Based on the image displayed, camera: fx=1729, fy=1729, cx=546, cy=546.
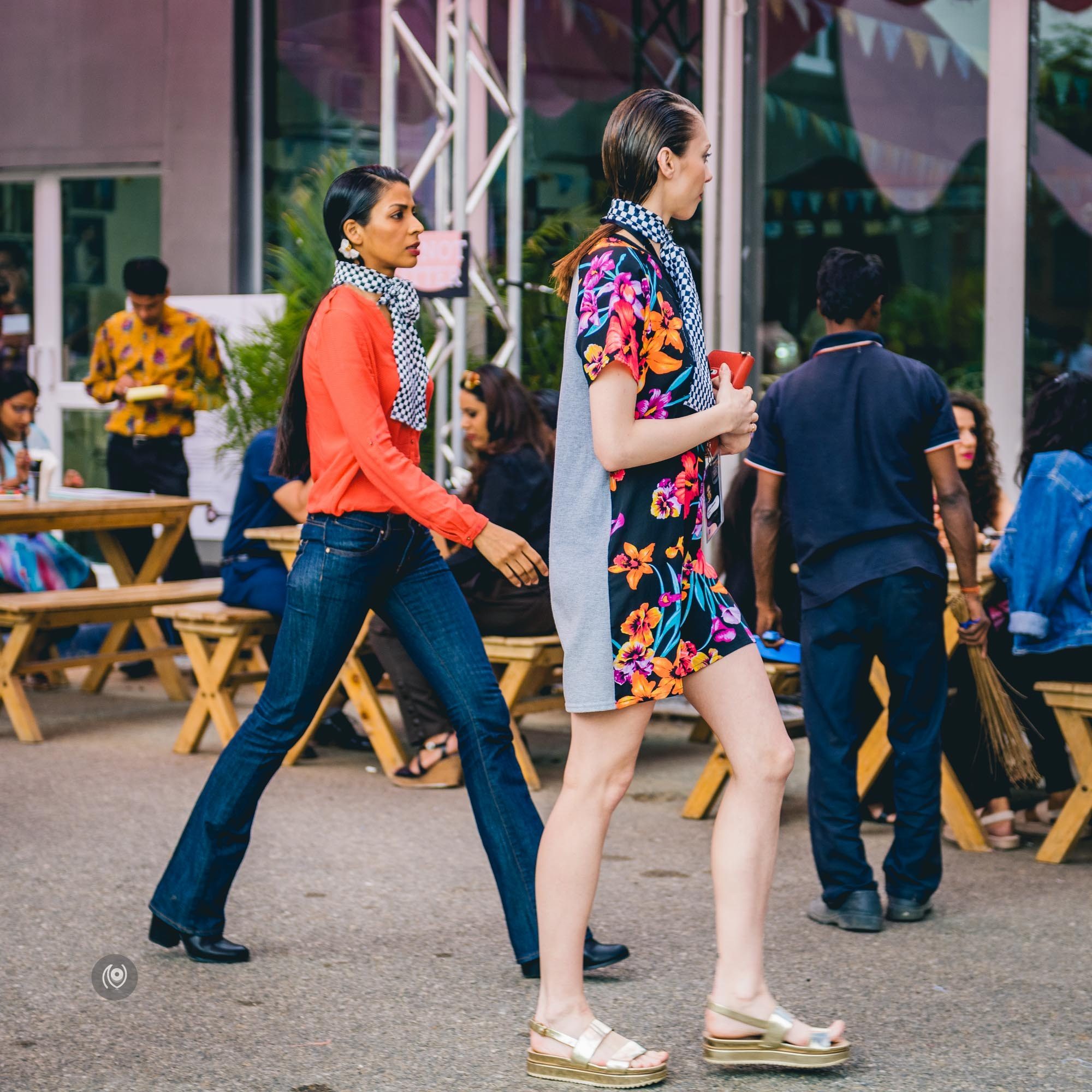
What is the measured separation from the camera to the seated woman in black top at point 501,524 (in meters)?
6.28

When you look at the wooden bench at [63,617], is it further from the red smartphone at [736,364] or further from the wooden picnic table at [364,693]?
the red smartphone at [736,364]

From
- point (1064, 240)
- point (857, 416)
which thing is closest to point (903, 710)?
point (857, 416)

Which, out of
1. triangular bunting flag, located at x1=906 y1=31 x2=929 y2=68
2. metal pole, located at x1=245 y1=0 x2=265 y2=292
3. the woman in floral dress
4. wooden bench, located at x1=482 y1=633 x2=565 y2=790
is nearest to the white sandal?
wooden bench, located at x1=482 y1=633 x2=565 y2=790

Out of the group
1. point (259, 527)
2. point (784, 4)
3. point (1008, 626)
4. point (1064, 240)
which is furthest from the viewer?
point (784, 4)

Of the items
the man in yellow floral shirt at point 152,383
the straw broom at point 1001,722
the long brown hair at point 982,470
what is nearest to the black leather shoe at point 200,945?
the straw broom at point 1001,722

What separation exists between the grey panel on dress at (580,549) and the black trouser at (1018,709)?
2.53 meters

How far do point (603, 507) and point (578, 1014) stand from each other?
995mm

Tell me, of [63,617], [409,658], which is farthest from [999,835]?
[63,617]

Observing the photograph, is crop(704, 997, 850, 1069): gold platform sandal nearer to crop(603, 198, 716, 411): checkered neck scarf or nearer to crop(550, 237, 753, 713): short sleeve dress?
crop(550, 237, 753, 713): short sleeve dress

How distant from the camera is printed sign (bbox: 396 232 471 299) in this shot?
26.2 ft

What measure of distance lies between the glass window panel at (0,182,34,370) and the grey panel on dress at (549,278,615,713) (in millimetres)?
9304

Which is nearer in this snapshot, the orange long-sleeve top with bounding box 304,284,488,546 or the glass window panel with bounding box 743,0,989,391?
the orange long-sleeve top with bounding box 304,284,488,546

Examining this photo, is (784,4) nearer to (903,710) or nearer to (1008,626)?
(1008,626)

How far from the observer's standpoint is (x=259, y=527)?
689cm
